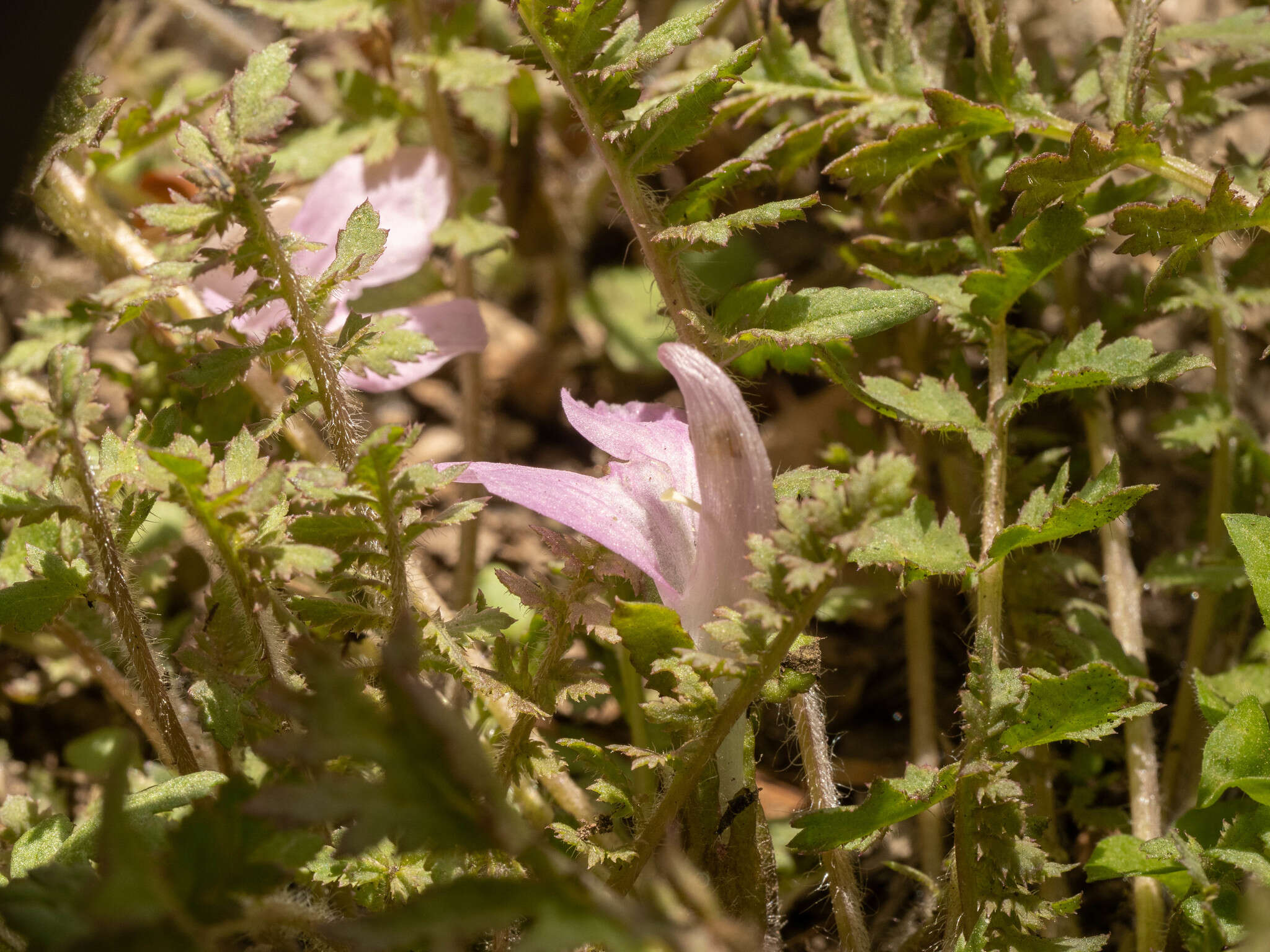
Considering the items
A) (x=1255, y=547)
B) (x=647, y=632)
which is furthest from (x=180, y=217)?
(x=1255, y=547)

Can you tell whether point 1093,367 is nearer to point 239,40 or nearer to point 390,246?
point 390,246

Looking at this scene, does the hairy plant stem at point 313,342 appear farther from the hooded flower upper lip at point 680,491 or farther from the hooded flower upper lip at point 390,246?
the hooded flower upper lip at point 390,246

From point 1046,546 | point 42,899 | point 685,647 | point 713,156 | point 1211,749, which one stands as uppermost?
point 713,156

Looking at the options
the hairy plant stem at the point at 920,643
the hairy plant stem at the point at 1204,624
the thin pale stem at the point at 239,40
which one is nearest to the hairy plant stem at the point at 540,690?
the hairy plant stem at the point at 920,643

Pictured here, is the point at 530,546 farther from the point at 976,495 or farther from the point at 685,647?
the point at 685,647

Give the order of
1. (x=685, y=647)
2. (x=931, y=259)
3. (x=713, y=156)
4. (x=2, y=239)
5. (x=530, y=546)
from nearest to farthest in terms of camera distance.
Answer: (x=2, y=239), (x=685, y=647), (x=931, y=259), (x=530, y=546), (x=713, y=156)

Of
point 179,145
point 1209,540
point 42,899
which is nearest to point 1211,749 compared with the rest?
point 1209,540

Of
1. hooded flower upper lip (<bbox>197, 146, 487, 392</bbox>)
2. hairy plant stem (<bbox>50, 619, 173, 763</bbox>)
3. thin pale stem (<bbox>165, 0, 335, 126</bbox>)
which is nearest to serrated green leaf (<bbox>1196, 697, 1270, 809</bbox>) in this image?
hooded flower upper lip (<bbox>197, 146, 487, 392</bbox>)
